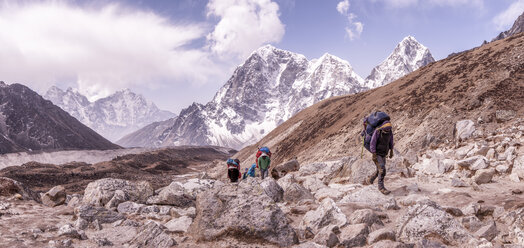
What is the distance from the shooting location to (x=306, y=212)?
8.55 meters

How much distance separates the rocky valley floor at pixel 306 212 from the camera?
242 inches

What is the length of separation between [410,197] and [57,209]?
11.5m

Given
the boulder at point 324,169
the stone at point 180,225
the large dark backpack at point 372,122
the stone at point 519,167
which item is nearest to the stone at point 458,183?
the stone at point 519,167

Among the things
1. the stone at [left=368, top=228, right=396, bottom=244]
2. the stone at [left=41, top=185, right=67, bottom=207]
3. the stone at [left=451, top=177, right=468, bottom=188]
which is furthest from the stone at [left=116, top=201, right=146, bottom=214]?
the stone at [left=451, top=177, right=468, bottom=188]

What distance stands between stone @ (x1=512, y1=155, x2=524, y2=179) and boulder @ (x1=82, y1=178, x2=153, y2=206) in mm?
12651

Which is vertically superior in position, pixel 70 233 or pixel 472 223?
pixel 472 223

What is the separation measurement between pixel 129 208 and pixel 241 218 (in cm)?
567

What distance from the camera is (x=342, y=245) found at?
6137 millimetres

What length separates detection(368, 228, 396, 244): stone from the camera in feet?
Answer: 19.6

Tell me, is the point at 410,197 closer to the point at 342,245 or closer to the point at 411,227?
the point at 411,227

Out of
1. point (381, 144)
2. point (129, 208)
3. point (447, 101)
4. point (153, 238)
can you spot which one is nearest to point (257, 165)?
point (129, 208)

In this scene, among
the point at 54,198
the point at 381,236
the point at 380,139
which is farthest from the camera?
the point at 54,198

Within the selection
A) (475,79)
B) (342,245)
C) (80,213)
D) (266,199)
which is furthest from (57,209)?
(475,79)

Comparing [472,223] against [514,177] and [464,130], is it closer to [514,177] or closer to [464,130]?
[514,177]
